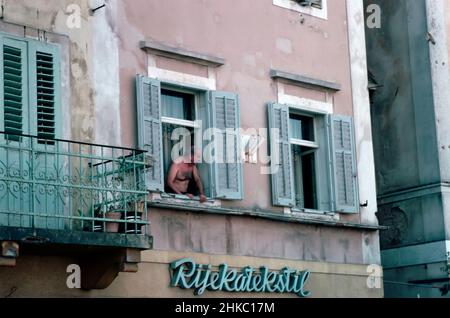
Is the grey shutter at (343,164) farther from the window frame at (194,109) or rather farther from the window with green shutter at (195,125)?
the window frame at (194,109)

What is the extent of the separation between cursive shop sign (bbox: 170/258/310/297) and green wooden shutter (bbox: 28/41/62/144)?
2.63 m

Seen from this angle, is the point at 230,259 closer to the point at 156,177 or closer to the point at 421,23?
the point at 156,177

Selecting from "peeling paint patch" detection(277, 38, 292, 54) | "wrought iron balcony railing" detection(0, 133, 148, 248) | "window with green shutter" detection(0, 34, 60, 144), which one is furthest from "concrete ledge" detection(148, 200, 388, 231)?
"peeling paint patch" detection(277, 38, 292, 54)

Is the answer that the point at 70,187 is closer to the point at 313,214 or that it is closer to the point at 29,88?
the point at 29,88

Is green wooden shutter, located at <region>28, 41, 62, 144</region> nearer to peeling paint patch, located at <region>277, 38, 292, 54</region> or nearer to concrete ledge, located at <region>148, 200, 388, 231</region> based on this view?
concrete ledge, located at <region>148, 200, 388, 231</region>

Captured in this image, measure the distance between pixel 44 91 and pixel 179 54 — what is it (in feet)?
7.91

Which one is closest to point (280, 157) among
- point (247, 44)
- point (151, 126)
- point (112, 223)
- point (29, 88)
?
point (247, 44)

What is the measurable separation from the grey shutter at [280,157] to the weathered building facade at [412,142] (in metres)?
3.47

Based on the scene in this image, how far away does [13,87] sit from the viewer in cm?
1526

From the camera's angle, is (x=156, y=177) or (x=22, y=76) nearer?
(x=22, y=76)

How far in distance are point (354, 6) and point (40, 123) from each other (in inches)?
270

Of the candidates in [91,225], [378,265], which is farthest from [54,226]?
[378,265]

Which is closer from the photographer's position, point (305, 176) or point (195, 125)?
point (195, 125)

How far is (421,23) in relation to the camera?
2155cm
